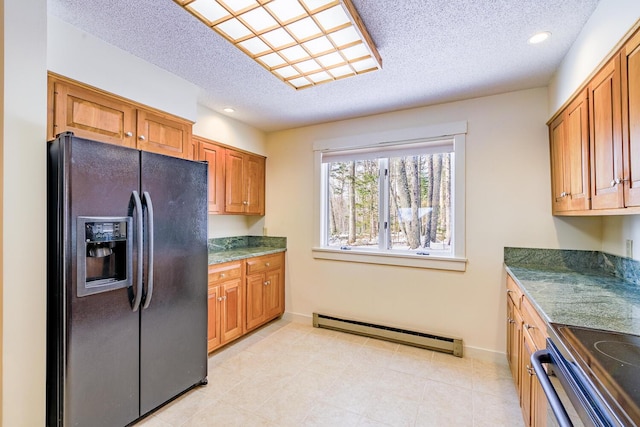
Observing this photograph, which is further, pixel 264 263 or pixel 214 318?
pixel 264 263

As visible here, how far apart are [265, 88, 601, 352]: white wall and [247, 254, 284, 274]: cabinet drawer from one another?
62 cm

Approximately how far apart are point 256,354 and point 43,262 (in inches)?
72.0

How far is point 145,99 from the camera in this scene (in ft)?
7.18

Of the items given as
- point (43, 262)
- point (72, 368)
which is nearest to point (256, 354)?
point (72, 368)

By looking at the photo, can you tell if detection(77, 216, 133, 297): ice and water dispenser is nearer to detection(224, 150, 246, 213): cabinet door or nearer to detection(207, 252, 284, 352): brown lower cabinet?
detection(207, 252, 284, 352): brown lower cabinet

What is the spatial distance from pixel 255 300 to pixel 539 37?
3.24 m

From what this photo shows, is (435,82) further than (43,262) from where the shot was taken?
Yes

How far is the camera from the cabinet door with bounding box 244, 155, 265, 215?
3.63 meters

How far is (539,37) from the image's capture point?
1832 millimetres

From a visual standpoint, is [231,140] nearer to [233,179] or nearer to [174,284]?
[233,179]

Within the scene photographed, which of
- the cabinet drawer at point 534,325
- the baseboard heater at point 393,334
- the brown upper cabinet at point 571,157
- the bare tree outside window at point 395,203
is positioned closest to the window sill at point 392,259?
the bare tree outside window at point 395,203

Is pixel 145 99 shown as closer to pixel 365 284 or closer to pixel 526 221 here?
pixel 365 284

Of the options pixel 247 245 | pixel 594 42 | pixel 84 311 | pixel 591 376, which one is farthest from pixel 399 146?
pixel 84 311

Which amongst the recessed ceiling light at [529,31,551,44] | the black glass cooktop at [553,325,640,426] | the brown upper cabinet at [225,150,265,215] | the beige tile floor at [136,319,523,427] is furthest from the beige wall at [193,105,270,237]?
the black glass cooktop at [553,325,640,426]
